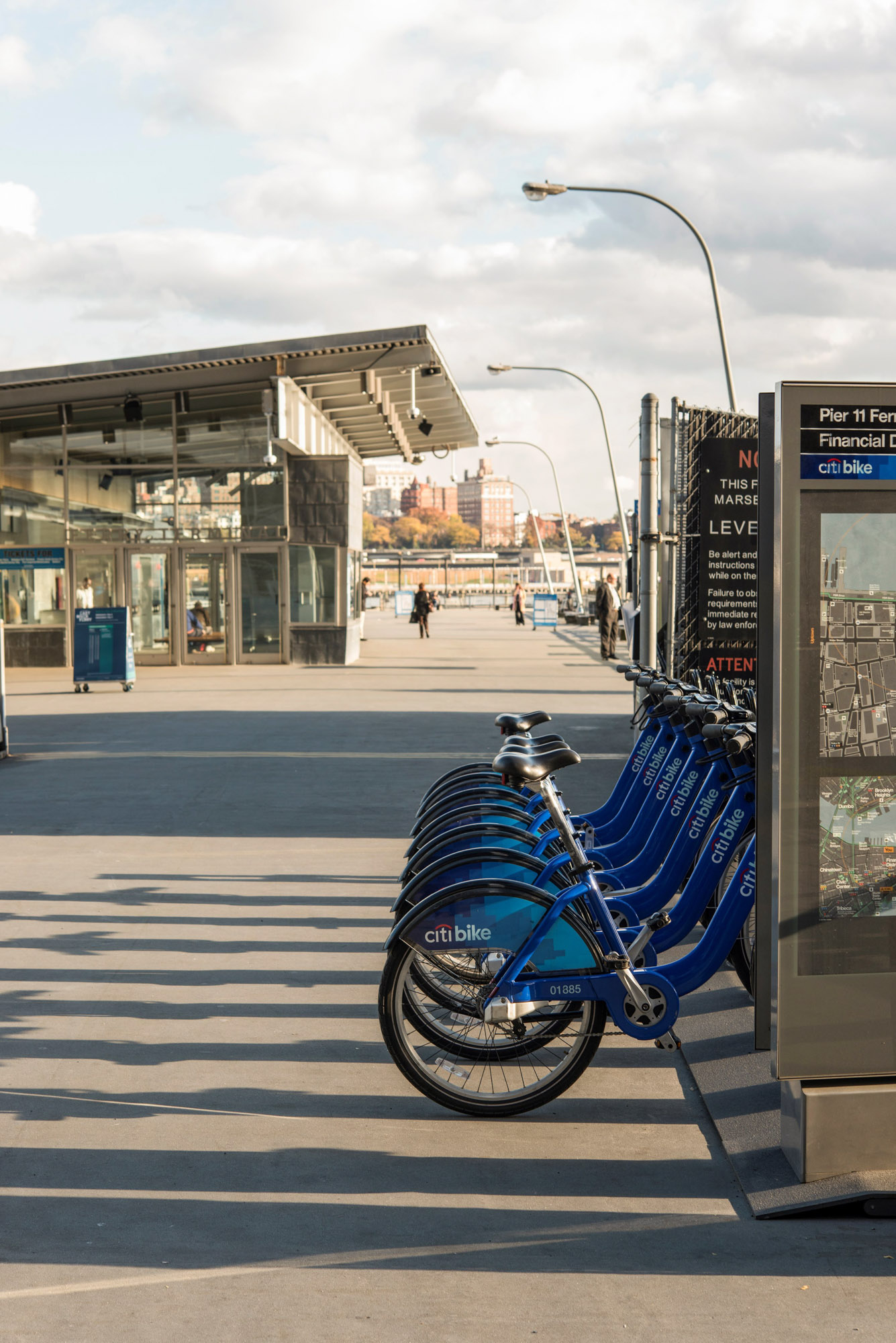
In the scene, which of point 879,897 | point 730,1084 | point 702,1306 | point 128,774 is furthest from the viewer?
point 128,774

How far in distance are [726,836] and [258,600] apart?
66.0ft

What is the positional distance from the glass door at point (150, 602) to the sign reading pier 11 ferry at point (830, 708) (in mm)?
21437

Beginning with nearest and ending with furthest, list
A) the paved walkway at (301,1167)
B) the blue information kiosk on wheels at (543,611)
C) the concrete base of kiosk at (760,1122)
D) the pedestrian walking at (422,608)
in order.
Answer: the paved walkway at (301,1167) → the concrete base of kiosk at (760,1122) → the pedestrian walking at (422,608) → the blue information kiosk on wheels at (543,611)

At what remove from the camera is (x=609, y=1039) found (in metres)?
4.70

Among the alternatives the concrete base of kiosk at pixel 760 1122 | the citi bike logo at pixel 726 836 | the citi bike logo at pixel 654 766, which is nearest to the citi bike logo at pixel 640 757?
the citi bike logo at pixel 654 766

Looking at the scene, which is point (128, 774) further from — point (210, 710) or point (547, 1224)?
point (547, 1224)

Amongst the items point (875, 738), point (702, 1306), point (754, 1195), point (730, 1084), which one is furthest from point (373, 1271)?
point (875, 738)

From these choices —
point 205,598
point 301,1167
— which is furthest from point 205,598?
point 301,1167

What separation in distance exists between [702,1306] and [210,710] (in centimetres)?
1366

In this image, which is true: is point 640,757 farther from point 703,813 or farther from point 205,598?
point 205,598

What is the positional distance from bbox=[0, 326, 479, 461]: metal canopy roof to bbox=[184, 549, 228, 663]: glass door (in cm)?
312

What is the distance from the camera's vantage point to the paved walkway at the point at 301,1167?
9.42 feet

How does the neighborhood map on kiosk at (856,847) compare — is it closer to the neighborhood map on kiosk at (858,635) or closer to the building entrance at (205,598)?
the neighborhood map on kiosk at (858,635)

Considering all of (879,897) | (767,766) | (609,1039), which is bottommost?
(609,1039)
